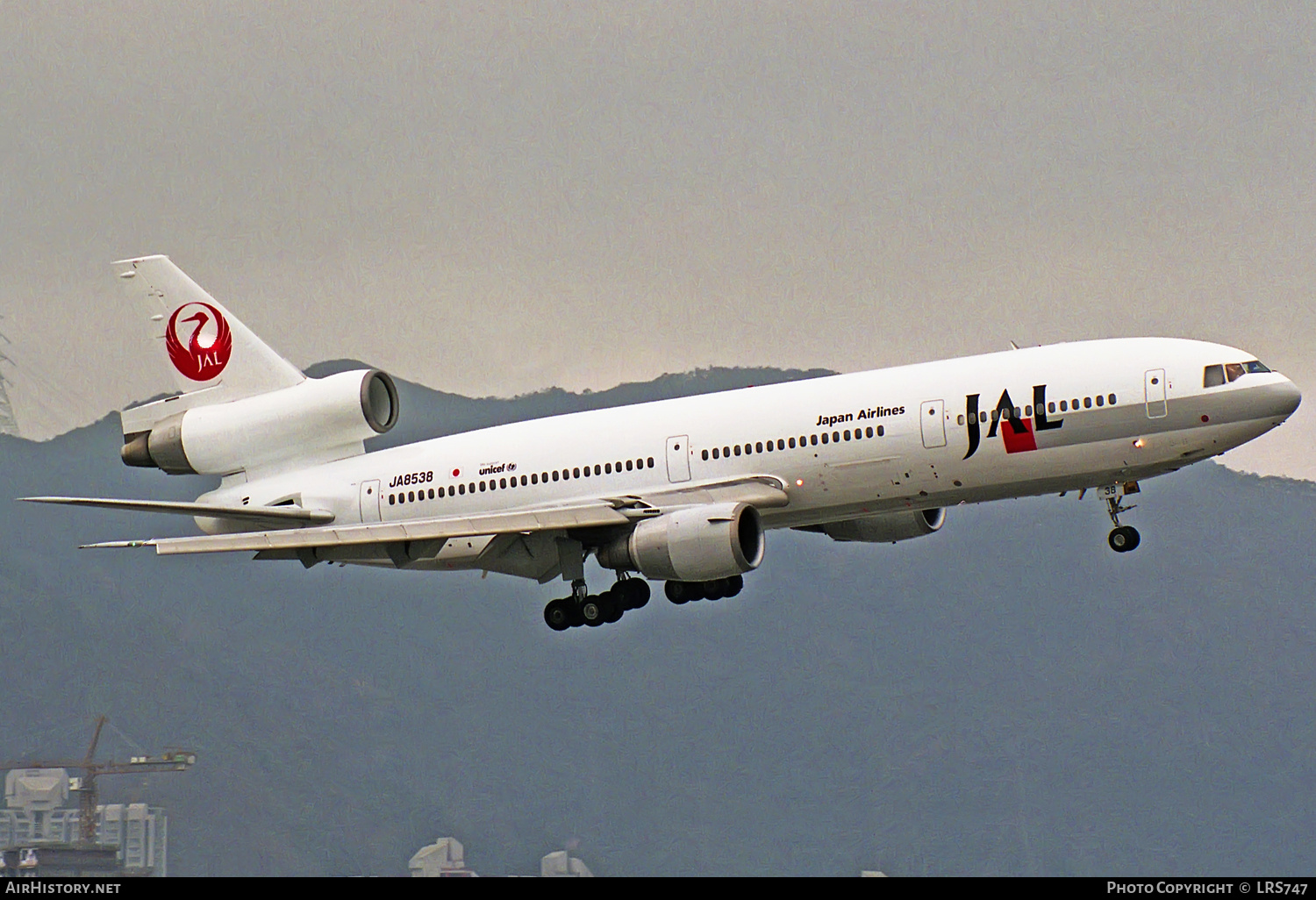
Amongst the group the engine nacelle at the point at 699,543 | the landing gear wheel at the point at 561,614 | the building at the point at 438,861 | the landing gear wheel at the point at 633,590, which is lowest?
the building at the point at 438,861

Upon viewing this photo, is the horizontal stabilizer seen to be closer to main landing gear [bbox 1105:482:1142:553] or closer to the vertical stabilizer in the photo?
the vertical stabilizer

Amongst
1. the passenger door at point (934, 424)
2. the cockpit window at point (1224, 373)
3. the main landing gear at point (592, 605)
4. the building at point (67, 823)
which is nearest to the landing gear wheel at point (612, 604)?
the main landing gear at point (592, 605)

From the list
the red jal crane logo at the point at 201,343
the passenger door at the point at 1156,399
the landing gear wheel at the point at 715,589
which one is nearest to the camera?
the passenger door at the point at 1156,399

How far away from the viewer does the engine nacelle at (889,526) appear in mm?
56344

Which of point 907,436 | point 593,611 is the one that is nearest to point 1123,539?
point 907,436

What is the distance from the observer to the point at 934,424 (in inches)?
1919

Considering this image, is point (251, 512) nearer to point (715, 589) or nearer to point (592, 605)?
point (592, 605)

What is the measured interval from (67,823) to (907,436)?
13386 centimetres

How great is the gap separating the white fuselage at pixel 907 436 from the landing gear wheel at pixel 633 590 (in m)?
2.90

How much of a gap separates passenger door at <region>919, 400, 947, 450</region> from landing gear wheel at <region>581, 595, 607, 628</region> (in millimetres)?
10756

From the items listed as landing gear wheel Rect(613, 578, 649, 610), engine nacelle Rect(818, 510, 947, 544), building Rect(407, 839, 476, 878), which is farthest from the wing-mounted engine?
building Rect(407, 839, 476, 878)

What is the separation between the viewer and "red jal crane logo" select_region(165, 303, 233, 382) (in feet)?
197

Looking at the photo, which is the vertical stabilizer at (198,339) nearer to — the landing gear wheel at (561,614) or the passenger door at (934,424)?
the landing gear wheel at (561,614)
